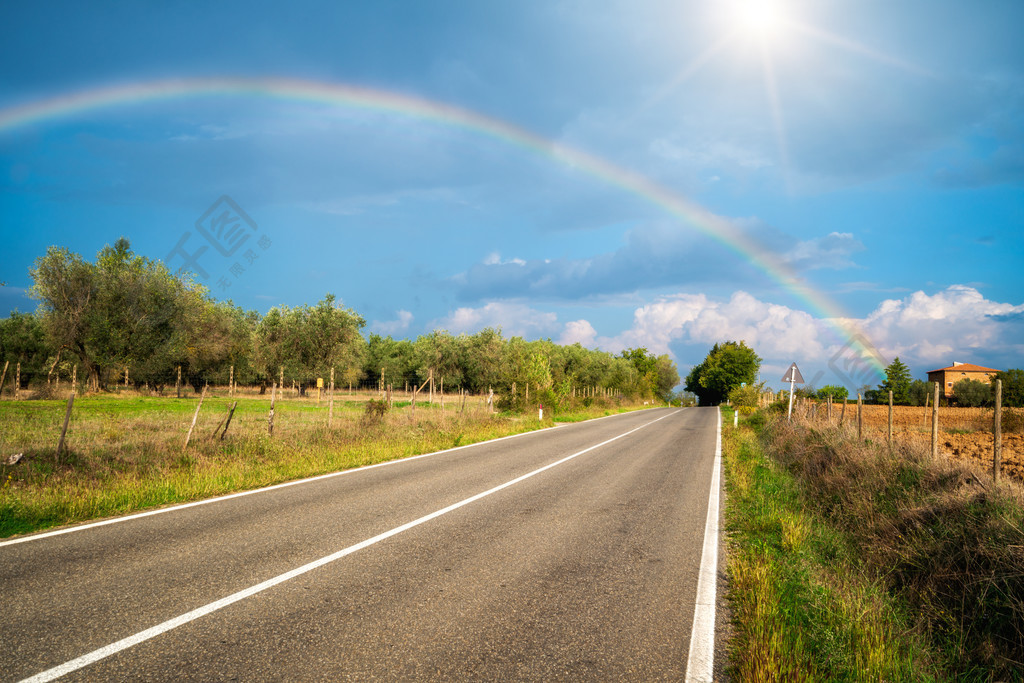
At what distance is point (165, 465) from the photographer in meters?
9.98

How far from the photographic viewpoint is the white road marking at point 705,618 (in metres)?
3.58

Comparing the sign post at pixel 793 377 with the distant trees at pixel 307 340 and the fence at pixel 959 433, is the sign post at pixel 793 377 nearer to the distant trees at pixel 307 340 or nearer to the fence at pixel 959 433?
the fence at pixel 959 433

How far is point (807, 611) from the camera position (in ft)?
15.1

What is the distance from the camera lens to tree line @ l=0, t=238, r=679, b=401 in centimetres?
3731

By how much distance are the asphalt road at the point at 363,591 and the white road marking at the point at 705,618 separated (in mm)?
77

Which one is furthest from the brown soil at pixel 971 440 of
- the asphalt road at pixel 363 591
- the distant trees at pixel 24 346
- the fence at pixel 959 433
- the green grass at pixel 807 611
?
the distant trees at pixel 24 346

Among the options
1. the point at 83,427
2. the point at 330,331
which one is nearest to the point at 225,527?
the point at 83,427

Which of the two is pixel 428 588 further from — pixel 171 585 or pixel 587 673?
pixel 171 585

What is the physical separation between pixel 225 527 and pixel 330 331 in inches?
1921

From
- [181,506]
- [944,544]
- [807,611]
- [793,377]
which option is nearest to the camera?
[807,611]

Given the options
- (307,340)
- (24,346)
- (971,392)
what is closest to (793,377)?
(971,392)

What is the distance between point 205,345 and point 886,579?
58.1 m

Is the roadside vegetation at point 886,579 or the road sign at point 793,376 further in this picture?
the road sign at point 793,376

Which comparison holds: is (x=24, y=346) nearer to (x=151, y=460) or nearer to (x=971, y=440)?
(x=151, y=460)
